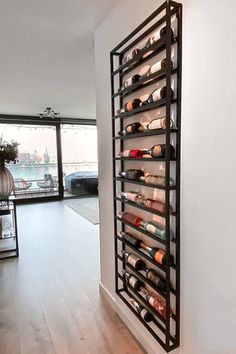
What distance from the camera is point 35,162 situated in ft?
23.9

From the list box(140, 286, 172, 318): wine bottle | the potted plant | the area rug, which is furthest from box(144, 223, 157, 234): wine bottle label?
the area rug

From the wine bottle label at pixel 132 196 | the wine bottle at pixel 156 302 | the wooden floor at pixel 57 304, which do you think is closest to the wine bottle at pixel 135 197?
the wine bottle label at pixel 132 196

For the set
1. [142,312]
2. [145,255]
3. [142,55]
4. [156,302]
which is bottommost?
[142,312]

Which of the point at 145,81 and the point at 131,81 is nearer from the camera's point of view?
the point at 145,81

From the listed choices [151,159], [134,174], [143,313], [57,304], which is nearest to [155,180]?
[151,159]

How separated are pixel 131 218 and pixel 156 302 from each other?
540 mm

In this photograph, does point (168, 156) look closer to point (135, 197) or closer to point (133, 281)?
point (135, 197)

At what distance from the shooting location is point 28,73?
327 cm

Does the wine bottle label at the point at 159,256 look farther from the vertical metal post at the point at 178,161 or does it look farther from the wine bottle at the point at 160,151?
the wine bottle at the point at 160,151

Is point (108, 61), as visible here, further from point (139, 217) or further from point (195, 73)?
point (139, 217)

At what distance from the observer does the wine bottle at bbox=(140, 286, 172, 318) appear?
1.42 m

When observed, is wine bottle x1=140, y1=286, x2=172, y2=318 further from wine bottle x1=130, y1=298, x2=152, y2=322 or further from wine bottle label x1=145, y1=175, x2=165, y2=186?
wine bottle label x1=145, y1=175, x2=165, y2=186

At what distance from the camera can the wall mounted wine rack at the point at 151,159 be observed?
1.24 m

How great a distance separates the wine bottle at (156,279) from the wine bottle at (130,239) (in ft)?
0.60
